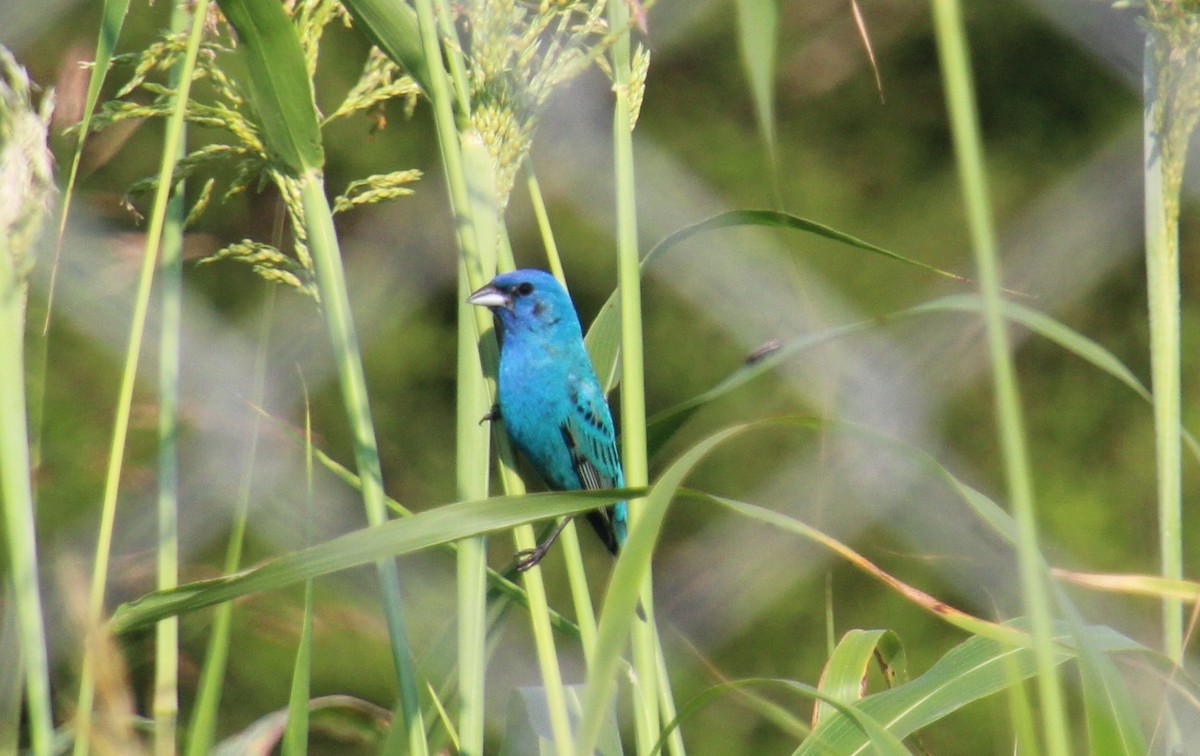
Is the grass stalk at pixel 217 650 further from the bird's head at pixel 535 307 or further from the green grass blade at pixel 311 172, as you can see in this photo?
the bird's head at pixel 535 307

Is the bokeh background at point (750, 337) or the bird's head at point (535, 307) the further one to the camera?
the bokeh background at point (750, 337)

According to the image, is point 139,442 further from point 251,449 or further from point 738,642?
point 251,449

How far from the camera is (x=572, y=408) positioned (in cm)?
171

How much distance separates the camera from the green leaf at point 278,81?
2.86 feet

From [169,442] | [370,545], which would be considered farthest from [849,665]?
[169,442]

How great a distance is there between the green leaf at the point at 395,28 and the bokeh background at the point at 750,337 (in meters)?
0.90

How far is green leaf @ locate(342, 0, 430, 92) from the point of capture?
93 cm

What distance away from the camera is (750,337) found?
197 cm

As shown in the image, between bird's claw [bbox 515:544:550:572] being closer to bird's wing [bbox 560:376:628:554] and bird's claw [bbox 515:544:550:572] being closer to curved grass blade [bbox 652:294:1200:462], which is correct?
curved grass blade [bbox 652:294:1200:462]

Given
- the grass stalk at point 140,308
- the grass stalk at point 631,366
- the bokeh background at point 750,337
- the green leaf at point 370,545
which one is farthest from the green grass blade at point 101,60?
the bokeh background at point 750,337

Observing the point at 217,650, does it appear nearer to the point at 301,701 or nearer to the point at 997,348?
the point at 301,701

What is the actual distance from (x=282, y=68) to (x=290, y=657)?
Result: 1.44m

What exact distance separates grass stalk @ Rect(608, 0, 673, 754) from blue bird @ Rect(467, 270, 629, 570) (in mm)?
535

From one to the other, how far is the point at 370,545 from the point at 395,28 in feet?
1.43
